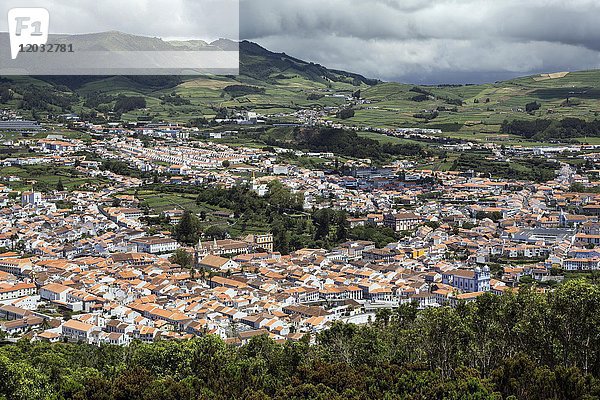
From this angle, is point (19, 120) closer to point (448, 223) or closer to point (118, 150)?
point (118, 150)

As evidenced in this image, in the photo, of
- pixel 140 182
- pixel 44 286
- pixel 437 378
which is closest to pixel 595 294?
pixel 437 378

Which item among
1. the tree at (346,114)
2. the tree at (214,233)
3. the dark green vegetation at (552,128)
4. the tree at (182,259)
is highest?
the tree at (346,114)

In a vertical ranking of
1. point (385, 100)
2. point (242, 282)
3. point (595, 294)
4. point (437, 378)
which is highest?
point (385, 100)

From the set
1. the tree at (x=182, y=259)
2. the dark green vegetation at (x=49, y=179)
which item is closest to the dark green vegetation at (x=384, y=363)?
the tree at (x=182, y=259)

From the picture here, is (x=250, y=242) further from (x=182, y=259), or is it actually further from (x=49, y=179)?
(x=49, y=179)

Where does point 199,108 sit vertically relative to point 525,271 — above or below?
above

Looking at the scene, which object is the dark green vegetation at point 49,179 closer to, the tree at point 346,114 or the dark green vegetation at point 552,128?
the tree at point 346,114

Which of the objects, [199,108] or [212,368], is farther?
[199,108]

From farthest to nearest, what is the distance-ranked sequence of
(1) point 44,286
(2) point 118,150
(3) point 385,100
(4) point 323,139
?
(3) point 385,100
(4) point 323,139
(2) point 118,150
(1) point 44,286

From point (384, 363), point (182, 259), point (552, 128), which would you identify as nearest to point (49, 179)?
point (182, 259)
